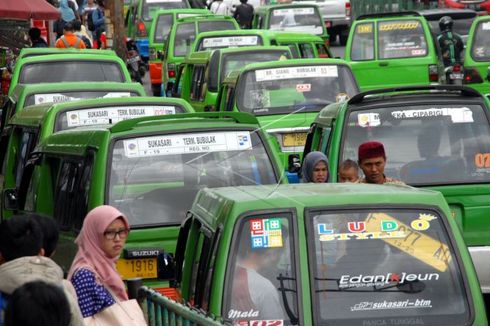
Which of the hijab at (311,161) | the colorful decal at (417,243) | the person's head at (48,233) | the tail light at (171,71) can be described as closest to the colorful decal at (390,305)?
the colorful decal at (417,243)

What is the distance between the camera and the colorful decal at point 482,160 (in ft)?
36.2

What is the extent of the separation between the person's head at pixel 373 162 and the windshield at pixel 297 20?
84.8ft

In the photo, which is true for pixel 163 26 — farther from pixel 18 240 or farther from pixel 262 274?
pixel 18 240

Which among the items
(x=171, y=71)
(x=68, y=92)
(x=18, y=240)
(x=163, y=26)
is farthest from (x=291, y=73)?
(x=163, y=26)

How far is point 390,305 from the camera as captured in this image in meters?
6.93

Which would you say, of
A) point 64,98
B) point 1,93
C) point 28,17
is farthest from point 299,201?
point 1,93

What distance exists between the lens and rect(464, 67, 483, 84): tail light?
23.8 m

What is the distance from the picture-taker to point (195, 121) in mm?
10312

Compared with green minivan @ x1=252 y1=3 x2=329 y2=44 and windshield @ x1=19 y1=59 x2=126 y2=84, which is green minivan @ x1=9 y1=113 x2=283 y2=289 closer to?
windshield @ x1=19 y1=59 x2=126 y2=84

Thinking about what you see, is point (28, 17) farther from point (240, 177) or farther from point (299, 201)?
point (299, 201)

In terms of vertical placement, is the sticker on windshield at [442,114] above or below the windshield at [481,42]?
above

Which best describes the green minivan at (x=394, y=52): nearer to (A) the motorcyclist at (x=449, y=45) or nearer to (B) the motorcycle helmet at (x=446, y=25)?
(A) the motorcyclist at (x=449, y=45)

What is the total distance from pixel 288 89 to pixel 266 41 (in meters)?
8.97

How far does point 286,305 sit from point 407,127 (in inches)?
181
